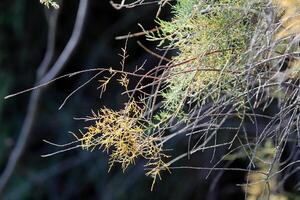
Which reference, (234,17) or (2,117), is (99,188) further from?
(234,17)

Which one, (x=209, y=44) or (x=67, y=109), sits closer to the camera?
(x=209, y=44)

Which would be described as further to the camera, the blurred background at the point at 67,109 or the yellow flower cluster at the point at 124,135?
the blurred background at the point at 67,109

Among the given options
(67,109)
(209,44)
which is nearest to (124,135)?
(209,44)

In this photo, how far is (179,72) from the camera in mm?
1332

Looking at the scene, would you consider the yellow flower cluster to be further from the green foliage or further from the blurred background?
the blurred background

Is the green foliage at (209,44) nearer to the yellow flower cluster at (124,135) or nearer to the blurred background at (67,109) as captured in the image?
the yellow flower cluster at (124,135)

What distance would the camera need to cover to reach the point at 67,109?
11.4 ft

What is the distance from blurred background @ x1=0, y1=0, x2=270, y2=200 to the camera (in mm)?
3389

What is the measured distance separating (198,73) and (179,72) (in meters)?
0.06

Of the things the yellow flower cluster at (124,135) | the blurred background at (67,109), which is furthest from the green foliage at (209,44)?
the blurred background at (67,109)

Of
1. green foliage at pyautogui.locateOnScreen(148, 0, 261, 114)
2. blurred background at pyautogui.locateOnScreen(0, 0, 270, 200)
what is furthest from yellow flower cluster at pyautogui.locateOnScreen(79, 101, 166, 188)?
blurred background at pyautogui.locateOnScreen(0, 0, 270, 200)

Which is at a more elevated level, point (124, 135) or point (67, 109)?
point (124, 135)

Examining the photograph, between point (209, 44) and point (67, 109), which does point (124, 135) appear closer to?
point (209, 44)

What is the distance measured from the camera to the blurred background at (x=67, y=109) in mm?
3389
